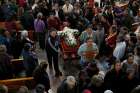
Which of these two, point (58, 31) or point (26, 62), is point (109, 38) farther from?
point (26, 62)

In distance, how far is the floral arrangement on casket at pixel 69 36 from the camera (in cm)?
1454

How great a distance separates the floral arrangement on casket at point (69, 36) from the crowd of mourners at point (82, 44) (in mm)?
207

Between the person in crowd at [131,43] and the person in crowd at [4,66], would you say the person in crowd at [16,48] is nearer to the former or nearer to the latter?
the person in crowd at [4,66]

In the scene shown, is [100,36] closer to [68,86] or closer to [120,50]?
[120,50]

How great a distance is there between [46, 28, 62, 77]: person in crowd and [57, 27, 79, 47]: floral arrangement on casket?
0.36m

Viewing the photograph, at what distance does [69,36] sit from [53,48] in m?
0.82

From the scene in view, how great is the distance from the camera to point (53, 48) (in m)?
14.2

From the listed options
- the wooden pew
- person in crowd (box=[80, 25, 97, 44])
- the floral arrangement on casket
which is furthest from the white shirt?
the wooden pew

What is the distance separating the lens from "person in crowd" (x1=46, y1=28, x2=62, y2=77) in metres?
14.1

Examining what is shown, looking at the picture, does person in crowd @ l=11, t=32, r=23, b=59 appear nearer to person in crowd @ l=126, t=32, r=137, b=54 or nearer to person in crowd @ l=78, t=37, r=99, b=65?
person in crowd @ l=78, t=37, r=99, b=65

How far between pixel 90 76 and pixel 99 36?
3.38 m

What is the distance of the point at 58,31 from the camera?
14.9m

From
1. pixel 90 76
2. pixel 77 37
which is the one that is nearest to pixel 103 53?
pixel 77 37

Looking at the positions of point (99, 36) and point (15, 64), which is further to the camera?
point (99, 36)
